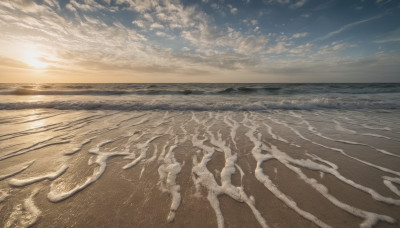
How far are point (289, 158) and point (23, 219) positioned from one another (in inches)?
161

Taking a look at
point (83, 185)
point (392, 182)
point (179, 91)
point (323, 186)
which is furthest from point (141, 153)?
point (179, 91)

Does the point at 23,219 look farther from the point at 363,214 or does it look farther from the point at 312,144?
the point at 312,144

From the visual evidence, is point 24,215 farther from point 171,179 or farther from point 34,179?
point 171,179

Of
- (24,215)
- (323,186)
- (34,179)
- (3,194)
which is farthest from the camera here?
(34,179)

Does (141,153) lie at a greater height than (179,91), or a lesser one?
lesser

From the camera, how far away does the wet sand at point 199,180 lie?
1.91 meters

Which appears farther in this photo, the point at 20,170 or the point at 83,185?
the point at 20,170

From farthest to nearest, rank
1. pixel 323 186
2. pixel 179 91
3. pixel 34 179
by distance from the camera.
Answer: pixel 179 91, pixel 34 179, pixel 323 186

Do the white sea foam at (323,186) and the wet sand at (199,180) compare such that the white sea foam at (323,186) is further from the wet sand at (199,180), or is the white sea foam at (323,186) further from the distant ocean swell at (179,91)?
the distant ocean swell at (179,91)

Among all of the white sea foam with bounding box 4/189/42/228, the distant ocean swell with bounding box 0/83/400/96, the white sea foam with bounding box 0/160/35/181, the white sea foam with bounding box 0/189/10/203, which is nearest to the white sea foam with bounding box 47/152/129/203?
the white sea foam with bounding box 4/189/42/228

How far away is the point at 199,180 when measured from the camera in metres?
2.62

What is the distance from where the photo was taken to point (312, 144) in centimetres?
407

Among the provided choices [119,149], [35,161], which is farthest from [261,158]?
[35,161]

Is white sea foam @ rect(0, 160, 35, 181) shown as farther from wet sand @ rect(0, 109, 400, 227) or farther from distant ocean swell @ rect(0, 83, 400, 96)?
distant ocean swell @ rect(0, 83, 400, 96)
